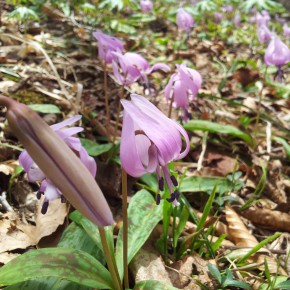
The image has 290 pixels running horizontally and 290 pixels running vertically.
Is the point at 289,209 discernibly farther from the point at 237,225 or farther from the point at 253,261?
the point at 253,261

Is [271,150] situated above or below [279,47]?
below

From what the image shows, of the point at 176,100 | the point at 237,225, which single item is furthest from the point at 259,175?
the point at 176,100

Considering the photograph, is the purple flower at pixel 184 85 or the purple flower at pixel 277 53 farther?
the purple flower at pixel 277 53

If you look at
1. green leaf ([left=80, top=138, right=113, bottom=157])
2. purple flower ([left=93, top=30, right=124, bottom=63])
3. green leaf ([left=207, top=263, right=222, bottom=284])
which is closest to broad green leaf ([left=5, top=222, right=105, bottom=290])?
green leaf ([left=207, top=263, right=222, bottom=284])

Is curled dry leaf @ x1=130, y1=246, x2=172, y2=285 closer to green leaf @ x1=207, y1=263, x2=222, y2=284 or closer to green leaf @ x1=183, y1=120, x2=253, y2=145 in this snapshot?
green leaf @ x1=207, y1=263, x2=222, y2=284

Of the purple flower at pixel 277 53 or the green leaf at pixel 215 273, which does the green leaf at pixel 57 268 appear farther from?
the purple flower at pixel 277 53

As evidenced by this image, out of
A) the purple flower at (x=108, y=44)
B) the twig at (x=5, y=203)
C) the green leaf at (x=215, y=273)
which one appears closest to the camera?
the green leaf at (x=215, y=273)

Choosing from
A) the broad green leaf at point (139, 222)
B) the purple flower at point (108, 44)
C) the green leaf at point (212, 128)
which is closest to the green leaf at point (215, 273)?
the broad green leaf at point (139, 222)
